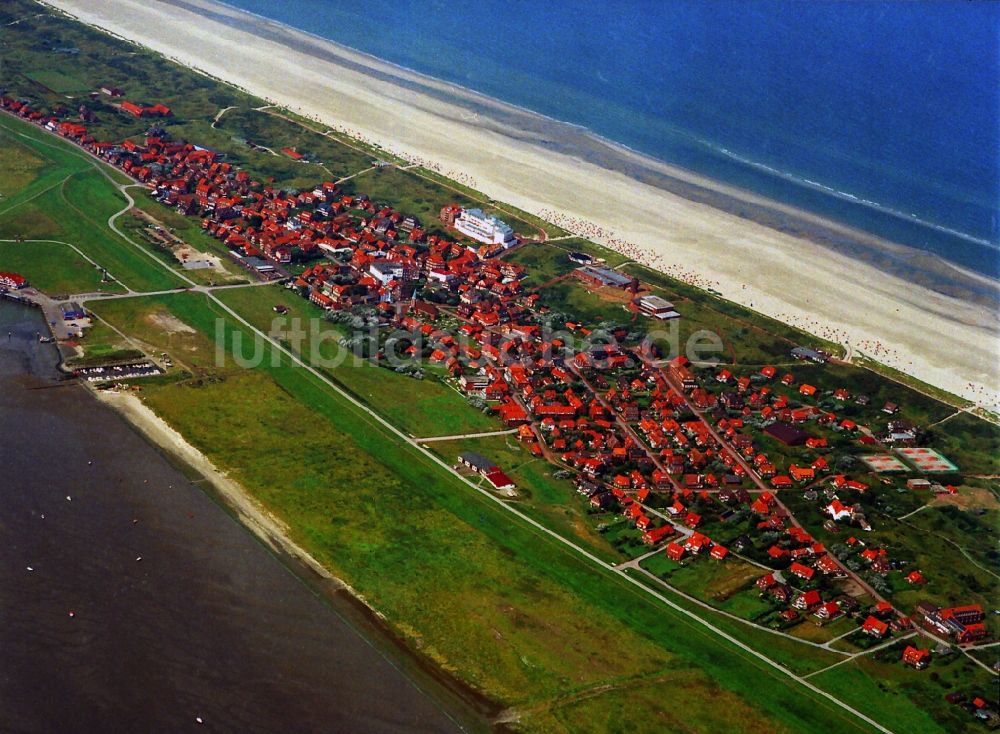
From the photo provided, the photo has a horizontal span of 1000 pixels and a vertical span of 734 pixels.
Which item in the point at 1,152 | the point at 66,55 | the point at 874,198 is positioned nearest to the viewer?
the point at 1,152

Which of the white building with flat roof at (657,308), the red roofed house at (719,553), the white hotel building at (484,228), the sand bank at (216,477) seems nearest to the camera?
the sand bank at (216,477)

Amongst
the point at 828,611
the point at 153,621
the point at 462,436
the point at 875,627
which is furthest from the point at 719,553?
the point at 153,621

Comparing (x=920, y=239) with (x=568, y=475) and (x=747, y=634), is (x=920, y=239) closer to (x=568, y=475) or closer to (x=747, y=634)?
(x=568, y=475)

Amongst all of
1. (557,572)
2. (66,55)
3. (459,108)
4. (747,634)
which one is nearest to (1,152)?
(66,55)

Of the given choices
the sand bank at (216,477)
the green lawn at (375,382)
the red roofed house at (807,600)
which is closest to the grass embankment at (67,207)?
the green lawn at (375,382)

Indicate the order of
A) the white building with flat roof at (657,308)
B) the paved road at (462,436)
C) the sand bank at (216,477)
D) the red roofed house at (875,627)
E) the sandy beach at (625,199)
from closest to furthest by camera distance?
the red roofed house at (875,627)
the sand bank at (216,477)
the paved road at (462,436)
the white building with flat roof at (657,308)
the sandy beach at (625,199)

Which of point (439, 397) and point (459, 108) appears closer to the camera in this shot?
point (439, 397)

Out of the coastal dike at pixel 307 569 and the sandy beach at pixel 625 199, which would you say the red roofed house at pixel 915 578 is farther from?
the sandy beach at pixel 625 199
